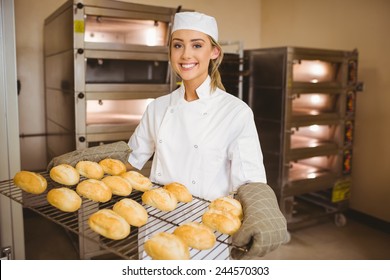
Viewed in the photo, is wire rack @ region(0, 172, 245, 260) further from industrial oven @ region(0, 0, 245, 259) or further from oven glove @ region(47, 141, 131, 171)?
industrial oven @ region(0, 0, 245, 259)

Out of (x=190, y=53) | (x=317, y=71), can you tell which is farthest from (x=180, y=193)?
(x=317, y=71)

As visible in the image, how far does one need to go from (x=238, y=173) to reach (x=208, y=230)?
16.1 inches

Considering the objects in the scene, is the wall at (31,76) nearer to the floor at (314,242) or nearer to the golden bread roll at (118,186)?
the floor at (314,242)

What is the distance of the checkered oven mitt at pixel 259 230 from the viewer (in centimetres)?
97

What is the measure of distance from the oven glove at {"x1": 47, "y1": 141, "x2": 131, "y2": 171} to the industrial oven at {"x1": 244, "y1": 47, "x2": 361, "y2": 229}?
1795mm

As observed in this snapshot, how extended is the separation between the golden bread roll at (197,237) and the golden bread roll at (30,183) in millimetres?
533

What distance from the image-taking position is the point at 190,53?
1475mm

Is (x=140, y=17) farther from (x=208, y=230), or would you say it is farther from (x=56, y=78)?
(x=208, y=230)

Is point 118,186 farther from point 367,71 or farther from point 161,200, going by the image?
point 367,71

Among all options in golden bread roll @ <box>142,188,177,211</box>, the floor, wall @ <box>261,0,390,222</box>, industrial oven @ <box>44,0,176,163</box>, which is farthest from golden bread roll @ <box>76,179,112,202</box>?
wall @ <box>261,0,390,222</box>

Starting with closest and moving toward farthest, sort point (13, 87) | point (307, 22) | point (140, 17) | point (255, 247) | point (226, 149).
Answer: point (255, 247)
point (226, 149)
point (13, 87)
point (140, 17)
point (307, 22)

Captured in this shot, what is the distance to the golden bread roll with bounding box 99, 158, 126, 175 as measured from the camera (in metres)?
1.48
